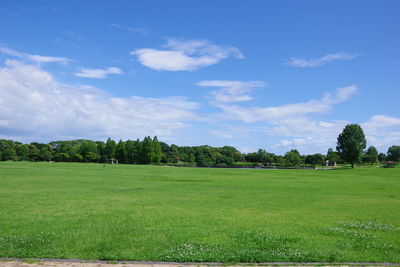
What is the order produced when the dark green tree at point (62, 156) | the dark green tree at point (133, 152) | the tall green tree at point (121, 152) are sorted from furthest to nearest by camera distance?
the dark green tree at point (62, 156)
the tall green tree at point (121, 152)
the dark green tree at point (133, 152)

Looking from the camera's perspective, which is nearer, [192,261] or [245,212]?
[192,261]

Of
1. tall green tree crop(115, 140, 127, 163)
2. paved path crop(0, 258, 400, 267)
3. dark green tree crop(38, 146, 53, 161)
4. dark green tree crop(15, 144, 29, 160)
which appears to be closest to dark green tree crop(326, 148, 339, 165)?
tall green tree crop(115, 140, 127, 163)

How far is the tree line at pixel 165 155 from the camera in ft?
345

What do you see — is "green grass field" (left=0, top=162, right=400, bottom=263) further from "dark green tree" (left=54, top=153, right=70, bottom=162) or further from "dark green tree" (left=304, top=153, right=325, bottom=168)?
"dark green tree" (left=304, top=153, right=325, bottom=168)

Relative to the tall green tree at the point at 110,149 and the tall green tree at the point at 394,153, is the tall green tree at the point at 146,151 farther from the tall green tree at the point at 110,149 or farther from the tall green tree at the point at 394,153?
the tall green tree at the point at 394,153

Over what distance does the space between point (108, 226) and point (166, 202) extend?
7663 mm

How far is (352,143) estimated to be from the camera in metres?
102

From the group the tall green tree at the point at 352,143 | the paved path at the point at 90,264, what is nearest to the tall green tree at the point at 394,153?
the tall green tree at the point at 352,143

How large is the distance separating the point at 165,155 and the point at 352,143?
90035 mm

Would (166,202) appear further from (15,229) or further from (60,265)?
(60,265)

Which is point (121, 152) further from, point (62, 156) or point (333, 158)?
point (333, 158)

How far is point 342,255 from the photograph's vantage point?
9.08m

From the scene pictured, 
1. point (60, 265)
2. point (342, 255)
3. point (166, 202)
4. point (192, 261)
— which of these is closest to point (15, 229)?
point (60, 265)

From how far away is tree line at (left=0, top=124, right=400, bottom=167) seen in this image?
105 meters
